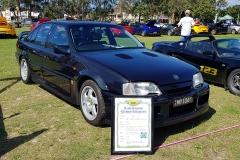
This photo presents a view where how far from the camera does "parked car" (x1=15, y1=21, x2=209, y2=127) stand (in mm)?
3367

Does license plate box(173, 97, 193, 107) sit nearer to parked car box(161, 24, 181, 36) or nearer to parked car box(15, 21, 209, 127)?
parked car box(15, 21, 209, 127)

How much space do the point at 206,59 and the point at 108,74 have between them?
3714 mm

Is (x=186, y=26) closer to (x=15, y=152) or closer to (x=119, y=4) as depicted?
(x=15, y=152)

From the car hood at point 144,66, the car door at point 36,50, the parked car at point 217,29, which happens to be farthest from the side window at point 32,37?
the parked car at point 217,29

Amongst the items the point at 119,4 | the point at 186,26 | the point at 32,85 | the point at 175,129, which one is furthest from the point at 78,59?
the point at 119,4

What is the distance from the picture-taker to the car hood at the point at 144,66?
135 inches

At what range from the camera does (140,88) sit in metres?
3.33

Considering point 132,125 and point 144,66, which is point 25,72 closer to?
point 144,66

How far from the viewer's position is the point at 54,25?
16.5 ft

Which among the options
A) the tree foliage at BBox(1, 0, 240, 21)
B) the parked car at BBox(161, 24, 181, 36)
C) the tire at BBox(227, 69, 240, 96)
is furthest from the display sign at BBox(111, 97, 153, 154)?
the tree foliage at BBox(1, 0, 240, 21)

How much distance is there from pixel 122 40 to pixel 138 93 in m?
1.80

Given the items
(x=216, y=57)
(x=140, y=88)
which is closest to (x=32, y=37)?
(x=140, y=88)

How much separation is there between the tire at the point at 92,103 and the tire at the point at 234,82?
3.45 m

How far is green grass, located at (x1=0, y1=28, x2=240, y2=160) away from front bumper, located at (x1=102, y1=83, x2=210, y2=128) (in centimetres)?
30
